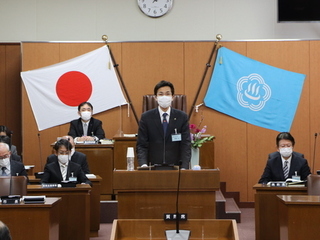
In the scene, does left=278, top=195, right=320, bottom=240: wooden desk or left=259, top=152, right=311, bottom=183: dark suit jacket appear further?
left=259, top=152, right=311, bottom=183: dark suit jacket

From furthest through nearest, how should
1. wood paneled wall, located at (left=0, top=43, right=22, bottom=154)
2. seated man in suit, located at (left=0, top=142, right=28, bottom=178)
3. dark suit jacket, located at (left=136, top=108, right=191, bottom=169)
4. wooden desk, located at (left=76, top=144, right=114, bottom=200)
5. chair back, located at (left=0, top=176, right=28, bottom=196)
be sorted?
wood paneled wall, located at (left=0, top=43, right=22, bottom=154)
wooden desk, located at (left=76, top=144, right=114, bottom=200)
seated man in suit, located at (left=0, top=142, right=28, bottom=178)
chair back, located at (left=0, top=176, right=28, bottom=196)
dark suit jacket, located at (left=136, top=108, right=191, bottom=169)

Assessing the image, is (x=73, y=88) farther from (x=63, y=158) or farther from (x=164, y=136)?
(x=164, y=136)

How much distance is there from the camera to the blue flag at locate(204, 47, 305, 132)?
937 cm

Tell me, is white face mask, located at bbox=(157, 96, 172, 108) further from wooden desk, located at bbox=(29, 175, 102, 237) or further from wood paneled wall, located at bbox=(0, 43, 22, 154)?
wood paneled wall, located at bbox=(0, 43, 22, 154)

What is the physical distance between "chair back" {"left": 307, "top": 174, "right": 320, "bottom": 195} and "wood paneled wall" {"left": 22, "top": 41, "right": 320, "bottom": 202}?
372 cm

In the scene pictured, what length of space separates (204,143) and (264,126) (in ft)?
4.46

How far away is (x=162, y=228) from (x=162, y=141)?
4.68 ft

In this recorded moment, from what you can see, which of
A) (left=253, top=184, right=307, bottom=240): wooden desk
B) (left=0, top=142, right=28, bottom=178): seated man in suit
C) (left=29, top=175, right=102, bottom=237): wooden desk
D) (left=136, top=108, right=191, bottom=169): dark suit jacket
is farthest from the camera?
(left=29, top=175, right=102, bottom=237): wooden desk

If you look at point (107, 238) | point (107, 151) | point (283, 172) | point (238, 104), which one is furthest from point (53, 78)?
point (283, 172)

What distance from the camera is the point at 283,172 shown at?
6.44m

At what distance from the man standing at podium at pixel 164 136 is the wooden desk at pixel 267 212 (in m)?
0.93

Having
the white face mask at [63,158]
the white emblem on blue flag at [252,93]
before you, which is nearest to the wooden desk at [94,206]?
the white face mask at [63,158]

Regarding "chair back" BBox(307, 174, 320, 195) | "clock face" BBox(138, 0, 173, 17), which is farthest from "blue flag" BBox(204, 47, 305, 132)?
"chair back" BBox(307, 174, 320, 195)

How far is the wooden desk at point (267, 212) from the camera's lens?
5.93 m
